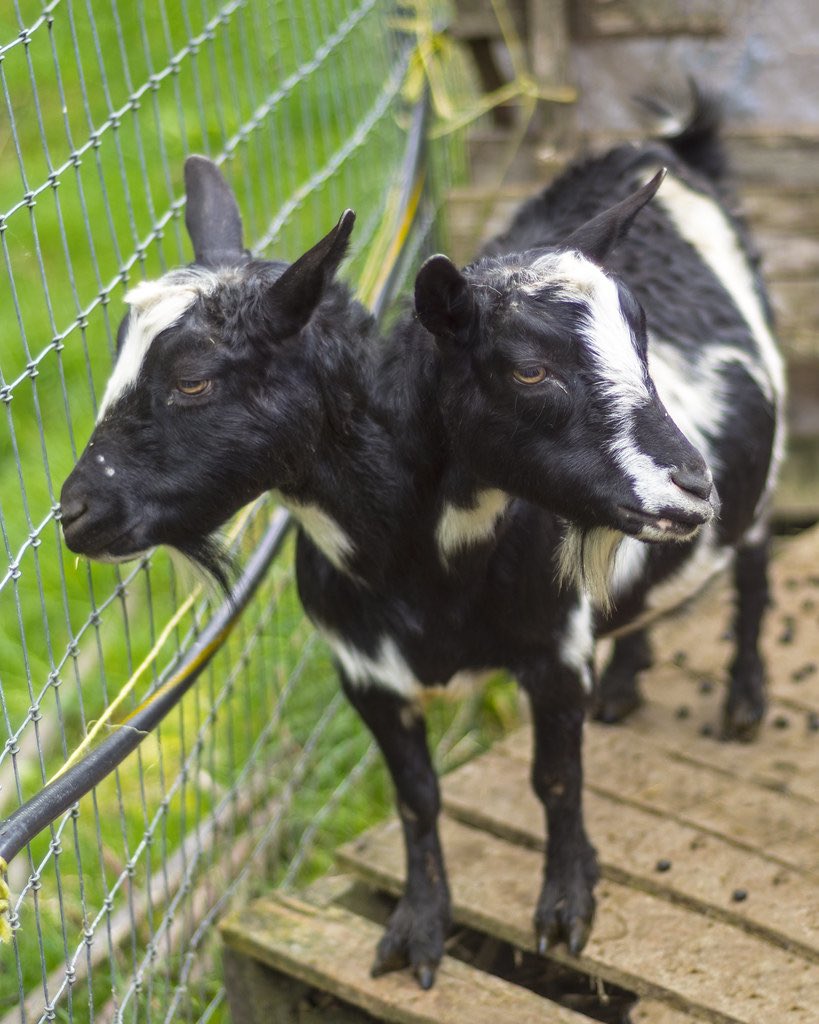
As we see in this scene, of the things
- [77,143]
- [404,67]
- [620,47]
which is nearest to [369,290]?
[404,67]

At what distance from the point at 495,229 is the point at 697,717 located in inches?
62.1

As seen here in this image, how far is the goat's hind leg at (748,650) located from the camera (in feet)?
11.5

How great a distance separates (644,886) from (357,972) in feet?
2.00

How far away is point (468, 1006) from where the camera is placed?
2.63 meters

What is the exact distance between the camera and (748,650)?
3.56 m

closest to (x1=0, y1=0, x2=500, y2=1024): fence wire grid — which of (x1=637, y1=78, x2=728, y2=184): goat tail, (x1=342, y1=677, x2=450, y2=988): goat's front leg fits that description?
(x1=342, y1=677, x2=450, y2=988): goat's front leg

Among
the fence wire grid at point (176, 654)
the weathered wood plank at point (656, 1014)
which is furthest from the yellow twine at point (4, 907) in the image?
the weathered wood plank at point (656, 1014)

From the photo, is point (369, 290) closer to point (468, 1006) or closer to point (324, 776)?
point (324, 776)

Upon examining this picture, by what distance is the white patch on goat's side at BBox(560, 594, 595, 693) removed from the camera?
101 inches

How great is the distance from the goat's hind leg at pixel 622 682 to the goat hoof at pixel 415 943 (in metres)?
0.96

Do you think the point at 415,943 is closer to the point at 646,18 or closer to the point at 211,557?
the point at 211,557

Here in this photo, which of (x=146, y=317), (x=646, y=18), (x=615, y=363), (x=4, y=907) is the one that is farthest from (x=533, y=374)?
(x=646, y=18)

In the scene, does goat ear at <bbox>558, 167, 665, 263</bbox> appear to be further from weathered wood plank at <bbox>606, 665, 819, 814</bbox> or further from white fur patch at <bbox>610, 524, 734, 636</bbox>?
weathered wood plank at <bbox>606, 665, 819, 814</bbox>

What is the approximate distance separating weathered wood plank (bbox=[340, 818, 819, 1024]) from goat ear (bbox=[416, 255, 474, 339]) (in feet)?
4.13
